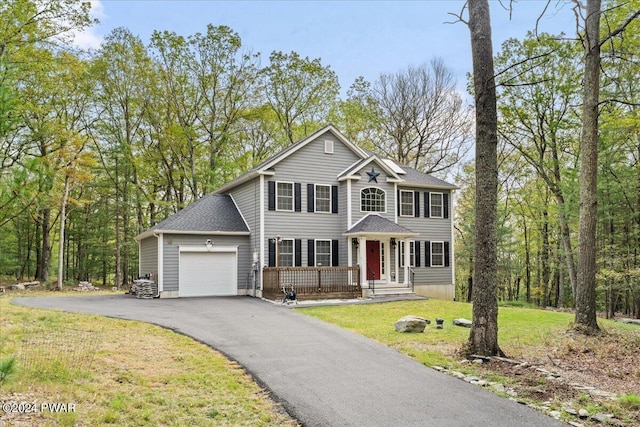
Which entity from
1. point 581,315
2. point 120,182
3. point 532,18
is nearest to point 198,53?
point 120,182

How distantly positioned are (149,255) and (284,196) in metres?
6.93

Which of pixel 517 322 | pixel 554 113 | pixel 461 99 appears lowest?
pixel 517 322

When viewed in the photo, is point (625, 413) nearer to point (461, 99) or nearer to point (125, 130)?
point (461, 99)

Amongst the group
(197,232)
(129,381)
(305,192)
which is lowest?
(129,381)

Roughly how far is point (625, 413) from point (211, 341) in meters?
6.79

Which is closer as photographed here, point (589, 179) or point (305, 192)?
point (589, 179)

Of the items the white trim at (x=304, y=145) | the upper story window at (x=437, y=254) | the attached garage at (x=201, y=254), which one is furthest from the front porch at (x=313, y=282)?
the upper story window at (x=437, y=254)

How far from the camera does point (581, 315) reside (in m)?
10.1

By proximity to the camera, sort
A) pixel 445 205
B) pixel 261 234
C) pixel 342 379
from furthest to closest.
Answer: pixel 445 205, pixel 261 234, pixel 342 379

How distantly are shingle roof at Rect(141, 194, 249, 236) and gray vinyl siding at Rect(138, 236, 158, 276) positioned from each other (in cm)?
79

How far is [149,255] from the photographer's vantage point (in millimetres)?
20859

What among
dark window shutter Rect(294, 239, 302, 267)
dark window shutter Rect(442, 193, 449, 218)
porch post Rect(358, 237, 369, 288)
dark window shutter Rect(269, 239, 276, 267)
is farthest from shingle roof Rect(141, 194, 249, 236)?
dark window shutter Rect(442, 193, 449, 218)

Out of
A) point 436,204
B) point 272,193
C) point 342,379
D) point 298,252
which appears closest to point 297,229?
point 298,252

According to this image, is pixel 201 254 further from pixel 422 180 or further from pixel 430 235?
pixel 422 180
